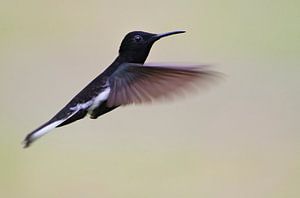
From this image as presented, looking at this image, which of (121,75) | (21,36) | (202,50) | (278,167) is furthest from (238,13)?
(121,75)

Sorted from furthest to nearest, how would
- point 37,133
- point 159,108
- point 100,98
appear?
point 159,108 → point 100,98 → point 37,133

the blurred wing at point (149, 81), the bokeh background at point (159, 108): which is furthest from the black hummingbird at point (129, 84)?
the bokeh background at point (159, 108)

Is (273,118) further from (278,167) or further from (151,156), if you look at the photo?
(151,156)

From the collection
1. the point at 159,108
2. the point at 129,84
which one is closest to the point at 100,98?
the point at 129,84

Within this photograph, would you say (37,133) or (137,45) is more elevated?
(137,45)

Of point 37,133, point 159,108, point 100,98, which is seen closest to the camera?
point 37,133

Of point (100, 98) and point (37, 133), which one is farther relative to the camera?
point (100, 98)

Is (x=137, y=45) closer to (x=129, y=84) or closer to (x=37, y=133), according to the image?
(x=129, y=84)
